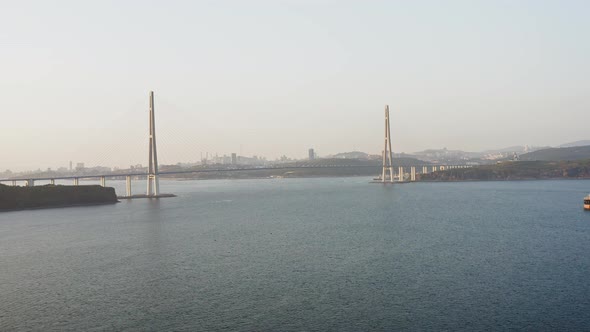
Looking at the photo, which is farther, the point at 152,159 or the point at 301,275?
the point at 152,159

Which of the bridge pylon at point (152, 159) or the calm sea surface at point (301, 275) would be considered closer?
the calm sea surface at point (301, 275)

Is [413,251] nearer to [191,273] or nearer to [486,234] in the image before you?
[486,234]

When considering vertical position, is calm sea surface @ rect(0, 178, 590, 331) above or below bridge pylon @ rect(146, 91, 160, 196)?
below

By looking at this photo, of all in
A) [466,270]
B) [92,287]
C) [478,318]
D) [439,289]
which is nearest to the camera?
[478,318]

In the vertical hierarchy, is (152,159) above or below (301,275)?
above

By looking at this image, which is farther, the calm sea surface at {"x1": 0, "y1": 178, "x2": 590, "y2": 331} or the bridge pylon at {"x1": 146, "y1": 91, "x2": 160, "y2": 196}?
the bridge pylon at {"x1": 146, "y1": 91, "x2": 160, "y2": 196}

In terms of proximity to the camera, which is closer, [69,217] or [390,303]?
[390,303]

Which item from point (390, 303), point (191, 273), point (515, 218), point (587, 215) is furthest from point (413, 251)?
point (587, 215)

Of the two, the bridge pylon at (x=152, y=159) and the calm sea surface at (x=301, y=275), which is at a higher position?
the bridge pylon at (x=152, y=159)
